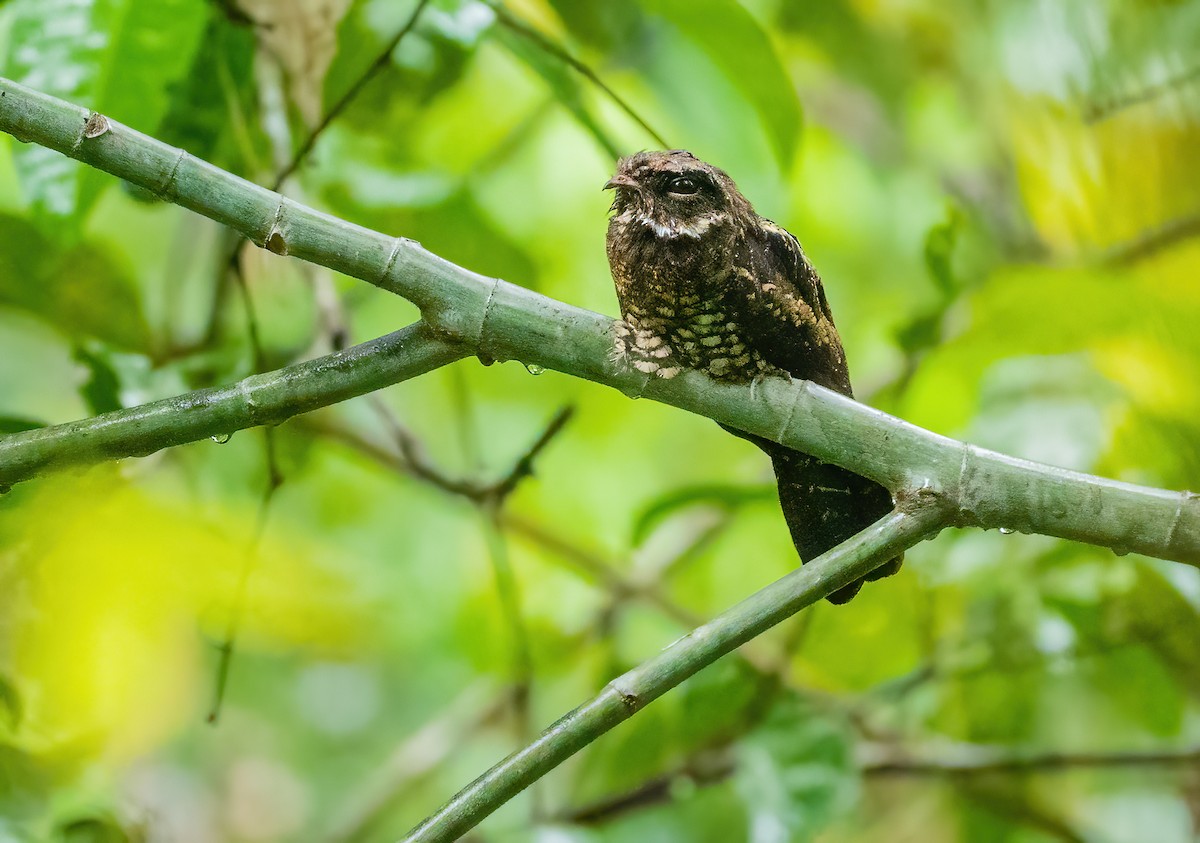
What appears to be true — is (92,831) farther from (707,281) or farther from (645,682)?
(707,281)

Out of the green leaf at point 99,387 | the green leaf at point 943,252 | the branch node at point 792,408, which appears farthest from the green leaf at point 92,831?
the green leaf at point 943,252

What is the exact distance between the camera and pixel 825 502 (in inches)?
37.2

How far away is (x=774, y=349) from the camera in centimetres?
87

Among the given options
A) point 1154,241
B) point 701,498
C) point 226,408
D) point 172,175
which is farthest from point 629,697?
point 1154,241

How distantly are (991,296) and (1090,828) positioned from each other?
130 centimetres

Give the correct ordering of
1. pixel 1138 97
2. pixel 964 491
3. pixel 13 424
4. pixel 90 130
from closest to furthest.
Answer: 1. pixel 90 130
2. pixel 964 491
3. pixel 13 424
4. pixel 1138 97

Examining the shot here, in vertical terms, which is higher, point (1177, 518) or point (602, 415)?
point (602, 415)

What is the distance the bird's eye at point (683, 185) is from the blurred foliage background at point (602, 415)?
0.82 feet

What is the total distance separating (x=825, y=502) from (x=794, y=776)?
2.57ft

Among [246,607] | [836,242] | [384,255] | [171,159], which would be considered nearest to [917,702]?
[836,242]

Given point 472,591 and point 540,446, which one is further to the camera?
point 472,591

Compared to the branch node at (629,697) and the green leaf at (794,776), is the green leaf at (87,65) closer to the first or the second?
the branch node at (629,697)

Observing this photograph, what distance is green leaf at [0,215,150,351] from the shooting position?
1195 millimetres

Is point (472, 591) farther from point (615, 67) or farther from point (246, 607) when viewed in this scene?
point (615, 67)
